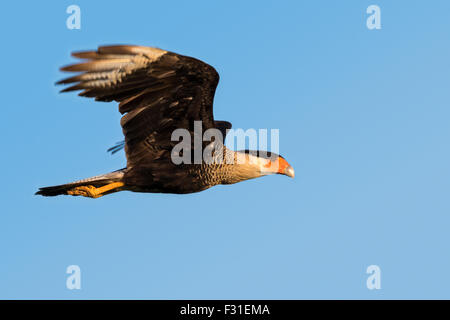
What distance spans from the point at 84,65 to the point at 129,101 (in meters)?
0.69

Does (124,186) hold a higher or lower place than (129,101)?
lower

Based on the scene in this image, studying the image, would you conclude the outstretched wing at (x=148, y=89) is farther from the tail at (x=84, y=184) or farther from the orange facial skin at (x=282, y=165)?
the orange facial skin at (x=282, y=165)

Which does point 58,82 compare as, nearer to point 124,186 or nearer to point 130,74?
point 130,74

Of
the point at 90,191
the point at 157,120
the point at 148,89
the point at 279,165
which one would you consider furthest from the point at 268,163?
the point at 90,191

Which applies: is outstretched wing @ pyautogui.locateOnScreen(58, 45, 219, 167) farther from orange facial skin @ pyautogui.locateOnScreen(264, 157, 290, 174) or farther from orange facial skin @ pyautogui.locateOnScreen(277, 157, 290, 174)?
orange facial skin @ pyautogui.locateOnScreen(277, 157, 290, 174)

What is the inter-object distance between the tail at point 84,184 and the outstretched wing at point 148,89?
14.5 inches

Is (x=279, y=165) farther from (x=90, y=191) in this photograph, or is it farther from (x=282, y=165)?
(x=90, y=191)

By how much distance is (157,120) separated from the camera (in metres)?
6.90

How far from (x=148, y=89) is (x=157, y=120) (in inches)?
17.3

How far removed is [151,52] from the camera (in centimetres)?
629

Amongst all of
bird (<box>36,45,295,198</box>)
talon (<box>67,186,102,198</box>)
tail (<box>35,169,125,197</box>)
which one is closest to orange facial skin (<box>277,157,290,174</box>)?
bird (<box>36,45,295,198</box>)
